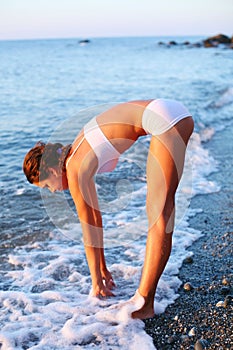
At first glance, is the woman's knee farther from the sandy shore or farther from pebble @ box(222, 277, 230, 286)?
pebble @ box(222, 277, 230, 286)

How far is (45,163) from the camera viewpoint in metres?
3.16

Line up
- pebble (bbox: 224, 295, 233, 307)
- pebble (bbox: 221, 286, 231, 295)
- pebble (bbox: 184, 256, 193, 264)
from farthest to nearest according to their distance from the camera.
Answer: pebble (bbox: 184, 256, 193, 264) < pebble (bbox: 221, 286, 231, 295) < pebble (bbox: 224, 295, 233, 307)

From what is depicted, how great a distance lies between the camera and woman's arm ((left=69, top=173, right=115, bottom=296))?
3182mm

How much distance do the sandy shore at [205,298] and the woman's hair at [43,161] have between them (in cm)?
131

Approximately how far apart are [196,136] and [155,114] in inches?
257

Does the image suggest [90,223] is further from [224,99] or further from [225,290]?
[224,99]

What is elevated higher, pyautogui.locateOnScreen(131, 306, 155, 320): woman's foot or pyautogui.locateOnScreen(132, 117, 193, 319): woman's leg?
pyautogui.locateOnScreen(132, 117, 193, 319): woman's leg

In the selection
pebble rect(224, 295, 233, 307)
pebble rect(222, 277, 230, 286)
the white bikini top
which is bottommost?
pebble rect(222, 277, 230, 286)

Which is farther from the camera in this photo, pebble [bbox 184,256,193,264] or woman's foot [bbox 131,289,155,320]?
pebble [bbox 184,256,193,264]

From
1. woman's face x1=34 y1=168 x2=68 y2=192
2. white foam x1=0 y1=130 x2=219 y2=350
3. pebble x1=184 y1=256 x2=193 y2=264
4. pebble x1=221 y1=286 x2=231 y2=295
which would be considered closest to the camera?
white foam x1=0 y1=130 x2=219 y2=350

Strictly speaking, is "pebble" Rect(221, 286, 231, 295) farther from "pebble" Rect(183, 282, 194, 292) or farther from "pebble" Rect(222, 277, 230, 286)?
"pebble" Rect(183, 282, 194, 292)

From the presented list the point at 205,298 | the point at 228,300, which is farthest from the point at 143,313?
the point at 228,300

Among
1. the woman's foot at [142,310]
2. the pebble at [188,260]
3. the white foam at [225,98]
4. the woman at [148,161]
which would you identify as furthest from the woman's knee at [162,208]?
the white foam at [225,98]

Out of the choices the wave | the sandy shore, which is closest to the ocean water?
the sandy shore
